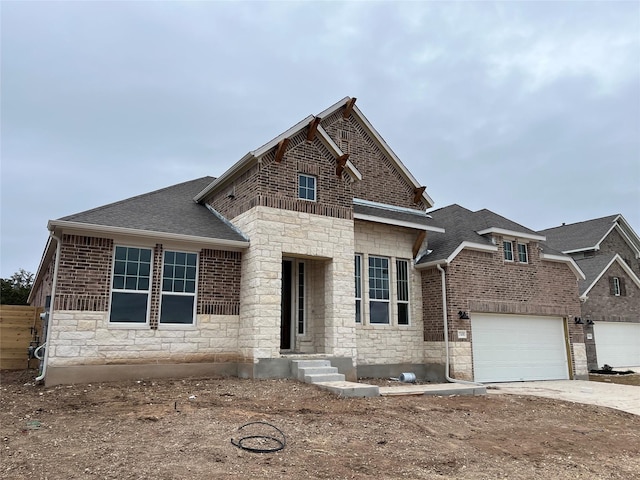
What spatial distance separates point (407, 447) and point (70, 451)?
4255 millimetres

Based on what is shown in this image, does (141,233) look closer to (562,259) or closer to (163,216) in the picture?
(163,216)

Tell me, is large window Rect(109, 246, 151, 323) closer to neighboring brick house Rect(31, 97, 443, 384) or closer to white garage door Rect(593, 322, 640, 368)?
neighboring brick house Rect(31, 97, 443, 384)

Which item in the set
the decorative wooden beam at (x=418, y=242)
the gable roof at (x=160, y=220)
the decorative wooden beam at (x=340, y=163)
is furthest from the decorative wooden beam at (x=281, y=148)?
the decorative wooden beam at (x=418, y=242)

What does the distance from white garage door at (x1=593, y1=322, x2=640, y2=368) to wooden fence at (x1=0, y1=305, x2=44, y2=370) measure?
69.9 ft

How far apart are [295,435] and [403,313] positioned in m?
9.11

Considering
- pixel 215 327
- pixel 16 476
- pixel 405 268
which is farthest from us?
pixel 405 268

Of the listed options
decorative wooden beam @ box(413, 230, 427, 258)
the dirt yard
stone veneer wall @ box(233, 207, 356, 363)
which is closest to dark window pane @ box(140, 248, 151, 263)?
stone veneer wall @ box(233, 207, 356, 363)

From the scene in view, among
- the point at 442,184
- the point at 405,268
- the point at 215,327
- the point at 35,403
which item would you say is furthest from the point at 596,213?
the point at 35,403

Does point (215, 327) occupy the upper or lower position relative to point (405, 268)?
lower

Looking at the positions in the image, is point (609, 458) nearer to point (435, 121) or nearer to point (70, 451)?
point (70, 451)

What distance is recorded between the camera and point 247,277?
12367mm

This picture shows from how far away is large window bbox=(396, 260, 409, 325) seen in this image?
1528 centimetres

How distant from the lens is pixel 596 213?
5838 centimetres

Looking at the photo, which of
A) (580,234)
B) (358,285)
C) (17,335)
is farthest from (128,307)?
(580,234)
